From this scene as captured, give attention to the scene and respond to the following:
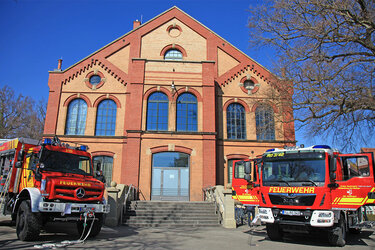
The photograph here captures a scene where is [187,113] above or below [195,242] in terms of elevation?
above

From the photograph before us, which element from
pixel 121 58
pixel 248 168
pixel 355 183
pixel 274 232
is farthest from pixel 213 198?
pixel 121 58

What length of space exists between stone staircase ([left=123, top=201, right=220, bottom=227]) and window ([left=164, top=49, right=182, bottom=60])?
37.0ft

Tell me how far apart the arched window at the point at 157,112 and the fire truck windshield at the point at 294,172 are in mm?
10771

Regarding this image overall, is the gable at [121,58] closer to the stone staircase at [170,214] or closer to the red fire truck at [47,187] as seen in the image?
the stone staircase at [170,214]

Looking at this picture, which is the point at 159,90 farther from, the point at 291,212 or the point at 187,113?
the point at 291,212

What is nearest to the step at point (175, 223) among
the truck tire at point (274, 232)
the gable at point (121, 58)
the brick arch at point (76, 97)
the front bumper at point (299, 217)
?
the truck tire at point (274, 232)

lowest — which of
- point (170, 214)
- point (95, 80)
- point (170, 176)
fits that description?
point (170, 214)

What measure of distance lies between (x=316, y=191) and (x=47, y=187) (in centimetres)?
777

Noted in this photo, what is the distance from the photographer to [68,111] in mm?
20406

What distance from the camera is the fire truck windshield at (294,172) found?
28.4 feet

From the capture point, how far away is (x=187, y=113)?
19922 millimetres

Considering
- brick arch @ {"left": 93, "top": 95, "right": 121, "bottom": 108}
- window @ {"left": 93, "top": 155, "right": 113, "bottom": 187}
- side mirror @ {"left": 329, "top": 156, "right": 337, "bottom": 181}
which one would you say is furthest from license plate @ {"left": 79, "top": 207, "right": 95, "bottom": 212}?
brick arch @ {"left": 93, "top": 95, "right": 121, "bottom": 108}

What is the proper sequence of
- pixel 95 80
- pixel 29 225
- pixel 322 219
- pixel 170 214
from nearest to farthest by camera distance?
pixel 29 225 < pixel 322 219 < pixel 170 214 < pixel 95 80

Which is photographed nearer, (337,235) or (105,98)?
(337,235)
